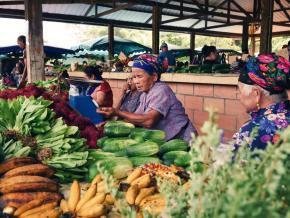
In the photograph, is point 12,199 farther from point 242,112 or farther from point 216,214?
point 242,112

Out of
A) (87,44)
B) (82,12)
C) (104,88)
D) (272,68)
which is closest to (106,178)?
(272,68)

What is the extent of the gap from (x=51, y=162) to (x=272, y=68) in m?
1.41

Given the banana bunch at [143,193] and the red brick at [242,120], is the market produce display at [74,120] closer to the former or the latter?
the banana bunch at [143,193]

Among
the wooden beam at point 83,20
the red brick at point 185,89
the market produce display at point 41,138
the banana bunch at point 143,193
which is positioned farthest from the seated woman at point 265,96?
the wooden beam at point 83,20

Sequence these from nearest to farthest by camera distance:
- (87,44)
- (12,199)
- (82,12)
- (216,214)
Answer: (216,214) < (12,199) < (82,12) < (87,44)

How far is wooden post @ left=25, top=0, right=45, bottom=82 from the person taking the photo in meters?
5.50

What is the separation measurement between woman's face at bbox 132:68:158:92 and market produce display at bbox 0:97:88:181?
1.08m

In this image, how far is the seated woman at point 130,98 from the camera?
13.9 ft

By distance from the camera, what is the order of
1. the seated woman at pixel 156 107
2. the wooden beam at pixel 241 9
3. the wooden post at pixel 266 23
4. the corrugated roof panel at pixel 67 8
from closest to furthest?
the seated woman at pixel 156 107
the wooden post at pixel 266 23
the corrugated roof panel at pixel 67 8
the wooden beam at pixel 241 9

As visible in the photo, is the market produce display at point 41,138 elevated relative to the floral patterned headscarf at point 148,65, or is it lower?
lower

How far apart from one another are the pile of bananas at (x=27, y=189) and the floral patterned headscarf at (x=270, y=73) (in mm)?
1310

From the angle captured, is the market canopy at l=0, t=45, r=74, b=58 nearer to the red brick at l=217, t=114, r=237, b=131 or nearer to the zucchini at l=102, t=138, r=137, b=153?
the red brick at l=217, t=114, r=237, b=131

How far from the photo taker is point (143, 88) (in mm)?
3631

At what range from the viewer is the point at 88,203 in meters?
1.83
